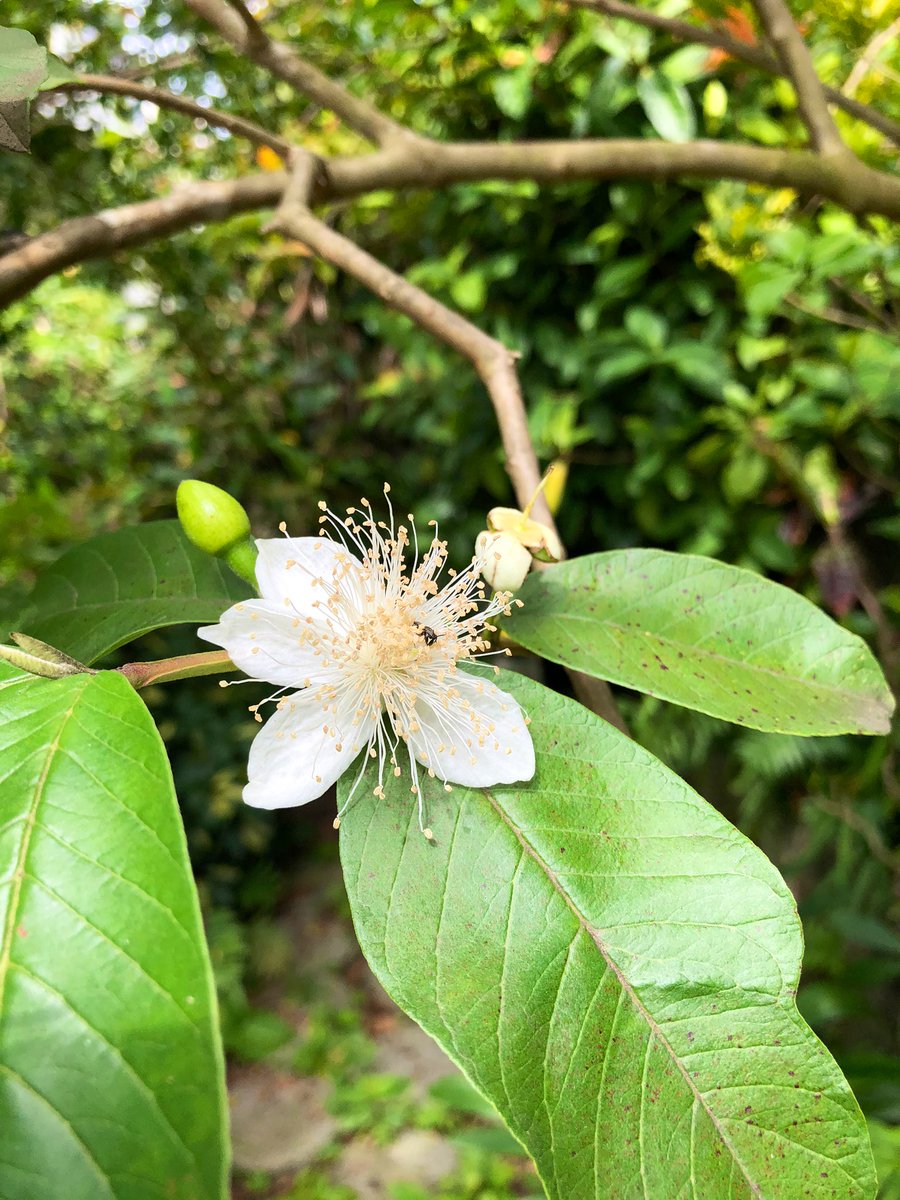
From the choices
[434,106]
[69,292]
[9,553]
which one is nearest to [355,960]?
[9,553]

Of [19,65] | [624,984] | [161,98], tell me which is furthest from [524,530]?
[161,98]

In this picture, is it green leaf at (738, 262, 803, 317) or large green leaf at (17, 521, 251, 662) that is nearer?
large green leaf at (17, 521, 251, 662)

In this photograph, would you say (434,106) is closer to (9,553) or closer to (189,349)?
(189,349)

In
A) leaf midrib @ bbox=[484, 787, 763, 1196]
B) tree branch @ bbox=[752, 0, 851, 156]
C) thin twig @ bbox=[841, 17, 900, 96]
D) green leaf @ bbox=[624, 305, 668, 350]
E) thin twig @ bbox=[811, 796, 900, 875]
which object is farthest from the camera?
thin twig @ bbox=[811, 796, 900, 875]

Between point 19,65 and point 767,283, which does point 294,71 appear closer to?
point 19,65

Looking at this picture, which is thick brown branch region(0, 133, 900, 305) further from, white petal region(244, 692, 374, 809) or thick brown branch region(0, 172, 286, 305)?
white petal region(244, 692, 374, 809)

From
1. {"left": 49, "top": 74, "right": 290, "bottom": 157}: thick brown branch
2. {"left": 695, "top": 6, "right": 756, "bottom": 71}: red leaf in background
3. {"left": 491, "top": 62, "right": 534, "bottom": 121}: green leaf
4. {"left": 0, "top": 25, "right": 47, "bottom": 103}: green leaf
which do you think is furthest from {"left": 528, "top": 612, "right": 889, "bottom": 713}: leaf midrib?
{"left": 491, "top": 62, "right": 534, "bottom": 121}: green leaf

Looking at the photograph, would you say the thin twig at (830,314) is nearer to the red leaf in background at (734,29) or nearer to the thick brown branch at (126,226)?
the red leaf in background at (734,29)
